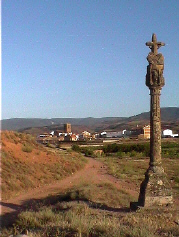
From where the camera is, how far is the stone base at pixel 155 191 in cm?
880

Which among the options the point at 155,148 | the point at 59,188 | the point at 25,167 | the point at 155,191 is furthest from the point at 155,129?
the point at 25,167

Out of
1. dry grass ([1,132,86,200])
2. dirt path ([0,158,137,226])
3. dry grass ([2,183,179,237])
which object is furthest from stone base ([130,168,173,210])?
dry grass ([1,132,86,200])

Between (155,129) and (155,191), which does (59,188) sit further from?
(155,129)

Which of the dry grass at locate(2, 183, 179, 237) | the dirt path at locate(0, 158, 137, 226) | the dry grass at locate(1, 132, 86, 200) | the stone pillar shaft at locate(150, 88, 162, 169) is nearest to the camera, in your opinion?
the dry grass at locate(2, 183, 179, 237)

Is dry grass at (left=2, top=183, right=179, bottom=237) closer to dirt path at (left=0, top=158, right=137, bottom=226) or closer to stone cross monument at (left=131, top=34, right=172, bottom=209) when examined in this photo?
stone cross monument at (left=131, top=34, right=172, bottom=209)

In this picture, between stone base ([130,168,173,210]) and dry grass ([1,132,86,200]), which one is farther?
dry grass ([1,132,86,200])

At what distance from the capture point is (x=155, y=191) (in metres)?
8.85

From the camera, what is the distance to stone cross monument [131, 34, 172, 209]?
8.84m

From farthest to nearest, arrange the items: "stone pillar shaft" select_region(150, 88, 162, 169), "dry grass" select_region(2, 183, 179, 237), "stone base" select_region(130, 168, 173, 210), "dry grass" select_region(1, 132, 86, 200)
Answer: "dry grass" select_region(1, 132, 86, 200), "stone pillar shaft" select_region(150, 88, 162, 169), "stone base" select_region(130, 168, 173, 210), "dry grass" select_region(2, 183, 179, 237)

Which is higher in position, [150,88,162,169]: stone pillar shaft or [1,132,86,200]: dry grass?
[150,88,162,169]: stone pillar shaft

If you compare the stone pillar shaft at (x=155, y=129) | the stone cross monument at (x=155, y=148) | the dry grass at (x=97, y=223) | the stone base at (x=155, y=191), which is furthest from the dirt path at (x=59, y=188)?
the stone pillar shaft at (x=155, y=129)

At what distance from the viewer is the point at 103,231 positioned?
604cm

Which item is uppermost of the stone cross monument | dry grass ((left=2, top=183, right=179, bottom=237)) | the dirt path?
the stone cross monument

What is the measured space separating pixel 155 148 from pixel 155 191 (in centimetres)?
116
